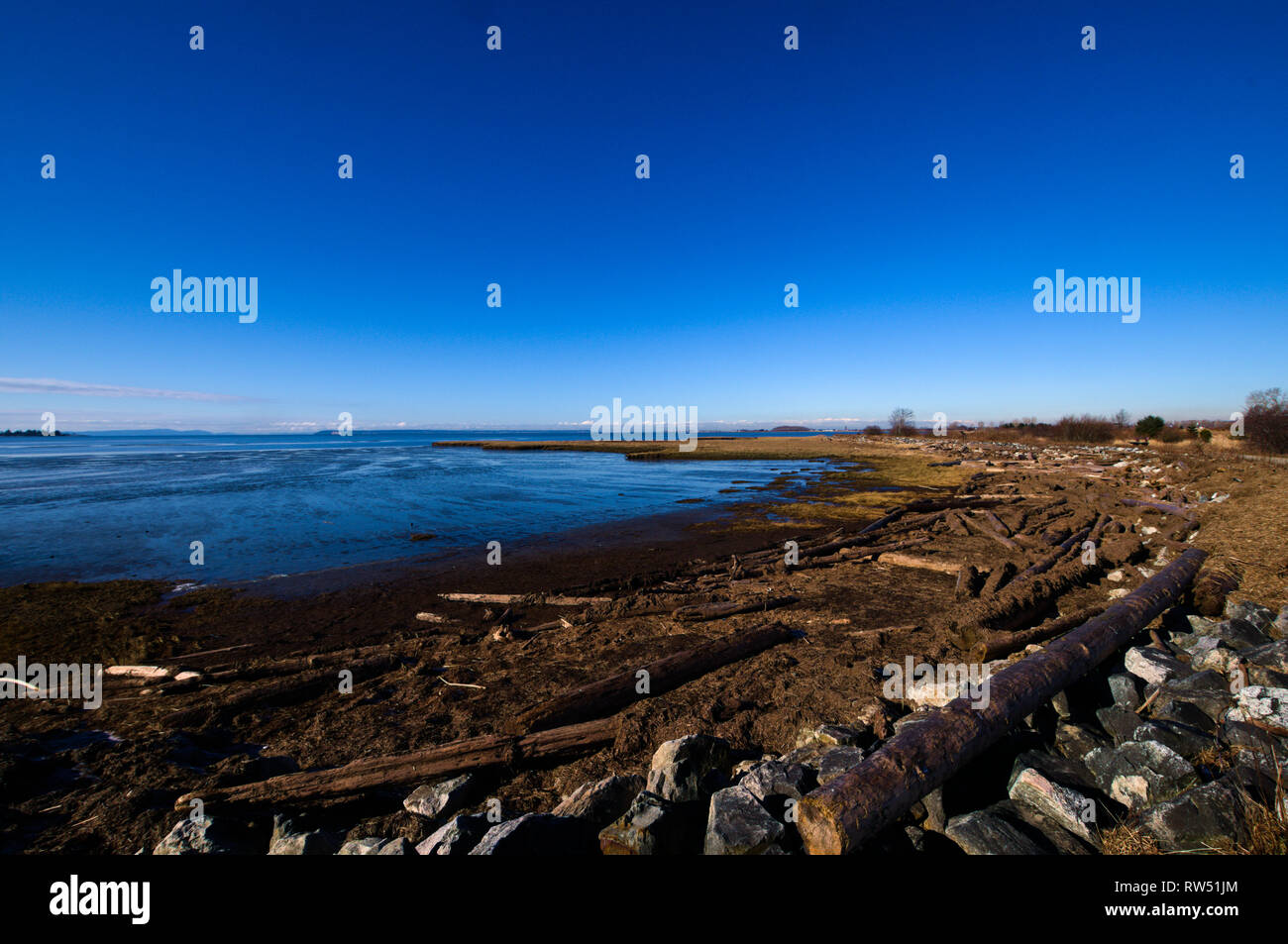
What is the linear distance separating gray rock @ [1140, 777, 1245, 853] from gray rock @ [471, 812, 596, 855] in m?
4.17

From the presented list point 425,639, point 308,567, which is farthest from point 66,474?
point 425,639

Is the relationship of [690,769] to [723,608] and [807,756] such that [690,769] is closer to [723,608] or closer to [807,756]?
[807,756]

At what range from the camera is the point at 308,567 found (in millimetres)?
14070

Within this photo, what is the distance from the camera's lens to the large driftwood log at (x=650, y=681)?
226 inches

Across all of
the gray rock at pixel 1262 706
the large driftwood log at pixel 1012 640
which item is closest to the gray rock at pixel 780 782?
the gray rock at pixel 1262 706

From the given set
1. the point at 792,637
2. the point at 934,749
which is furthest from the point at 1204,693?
the point at 792,637

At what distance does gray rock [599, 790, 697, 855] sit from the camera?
3488 mm

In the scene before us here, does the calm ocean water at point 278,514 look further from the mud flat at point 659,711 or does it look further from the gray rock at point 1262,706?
the gray rock at point 1262,706

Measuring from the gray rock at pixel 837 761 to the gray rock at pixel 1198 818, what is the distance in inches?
77.6

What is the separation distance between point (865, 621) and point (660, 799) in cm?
686

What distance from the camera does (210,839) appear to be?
12.5 feet

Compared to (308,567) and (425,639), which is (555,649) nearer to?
(425,639)
